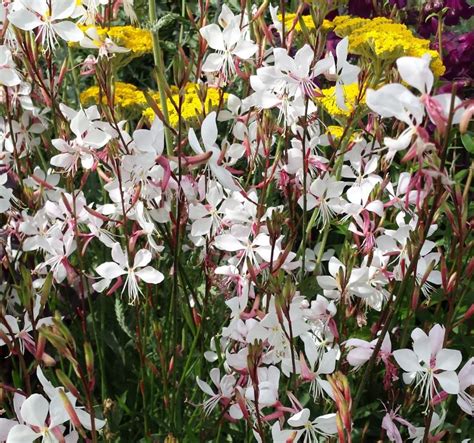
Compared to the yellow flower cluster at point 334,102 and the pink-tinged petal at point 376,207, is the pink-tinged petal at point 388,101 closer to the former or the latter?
the pink-tinged petal at point 376,207

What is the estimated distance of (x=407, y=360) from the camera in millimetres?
1155

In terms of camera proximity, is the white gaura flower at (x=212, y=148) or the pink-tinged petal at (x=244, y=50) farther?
the pink-tinged petal at (x=244, y=50)

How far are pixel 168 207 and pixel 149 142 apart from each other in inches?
5.3

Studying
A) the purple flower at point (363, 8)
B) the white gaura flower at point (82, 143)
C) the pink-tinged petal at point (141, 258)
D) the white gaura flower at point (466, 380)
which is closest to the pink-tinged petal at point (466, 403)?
the white gaura flower at point (466, 380)

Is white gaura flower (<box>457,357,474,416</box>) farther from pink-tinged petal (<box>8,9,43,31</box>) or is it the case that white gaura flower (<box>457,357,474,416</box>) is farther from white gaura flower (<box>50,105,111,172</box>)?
pink-tinged petal (<box>8,9,43,31</box>)

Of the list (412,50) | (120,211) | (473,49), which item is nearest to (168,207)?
(120,211)

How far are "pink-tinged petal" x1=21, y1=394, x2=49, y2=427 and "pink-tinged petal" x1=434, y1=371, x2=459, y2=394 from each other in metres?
0.52

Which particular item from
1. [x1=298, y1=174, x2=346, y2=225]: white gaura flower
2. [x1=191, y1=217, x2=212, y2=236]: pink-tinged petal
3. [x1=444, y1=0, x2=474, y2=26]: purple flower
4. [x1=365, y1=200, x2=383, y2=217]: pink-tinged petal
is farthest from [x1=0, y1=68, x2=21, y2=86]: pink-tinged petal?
[x1=444, y1=0, x2=474, y2=26]: purple flower

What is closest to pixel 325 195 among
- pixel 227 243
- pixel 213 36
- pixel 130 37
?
pixel 227 243

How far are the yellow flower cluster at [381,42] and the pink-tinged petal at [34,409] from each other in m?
0.86

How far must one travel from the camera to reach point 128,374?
1931 mm

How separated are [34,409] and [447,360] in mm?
548

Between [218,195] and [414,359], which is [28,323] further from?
[414,359]

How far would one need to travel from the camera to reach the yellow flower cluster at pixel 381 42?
1.52 metres
